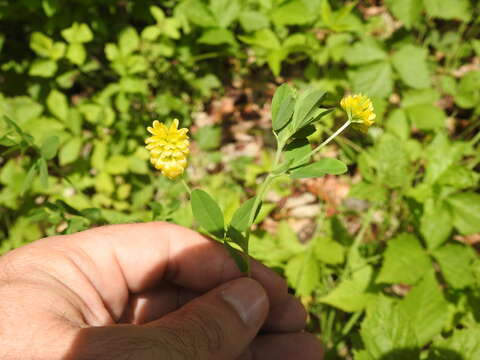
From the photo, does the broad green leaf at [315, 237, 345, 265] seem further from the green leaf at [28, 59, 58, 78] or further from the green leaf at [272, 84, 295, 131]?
the green leaf at [28, 59, 58, 78]

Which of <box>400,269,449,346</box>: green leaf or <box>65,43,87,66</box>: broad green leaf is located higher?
<box>65,43,87,66</box>: broad green leaf

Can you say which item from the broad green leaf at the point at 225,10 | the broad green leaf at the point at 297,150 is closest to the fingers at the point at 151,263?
the broad green leaf at the point at 297,150

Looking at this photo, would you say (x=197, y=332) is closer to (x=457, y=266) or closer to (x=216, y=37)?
(x=457, y=266)

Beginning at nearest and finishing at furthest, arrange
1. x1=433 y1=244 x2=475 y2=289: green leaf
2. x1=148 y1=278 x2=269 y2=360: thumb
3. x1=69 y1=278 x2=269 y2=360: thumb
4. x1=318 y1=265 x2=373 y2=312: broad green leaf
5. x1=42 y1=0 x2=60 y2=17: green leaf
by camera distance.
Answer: x1=69 y1=278 x2=269 y2=360: thumb < x1=148 y1=278 x2=269 y2=360: thumb < x1=433 y1=244 x2=475 y2=289: green leaf < x1=318 y1=265 x2=373 y2=312: broad green leaf < x1=42 y1=0 x2=60 y2=17: green leaf

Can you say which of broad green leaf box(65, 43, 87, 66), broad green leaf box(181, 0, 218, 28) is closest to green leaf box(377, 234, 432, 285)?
broad green leaf box(181, 0, 218, 28)

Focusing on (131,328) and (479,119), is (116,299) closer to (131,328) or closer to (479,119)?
(131,328)

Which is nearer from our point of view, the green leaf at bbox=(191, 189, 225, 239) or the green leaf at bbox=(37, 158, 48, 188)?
the green leaf at bbox=(191, 189, 225, 239)
